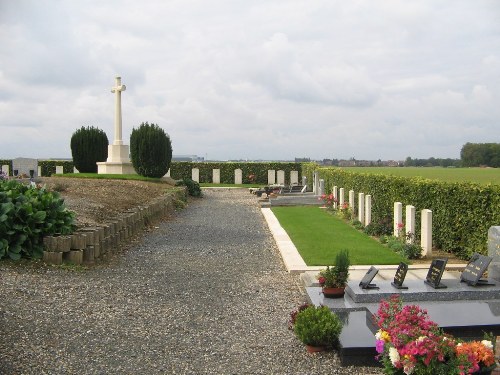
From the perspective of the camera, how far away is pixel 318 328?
5.27 m

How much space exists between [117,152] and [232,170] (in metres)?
10.4

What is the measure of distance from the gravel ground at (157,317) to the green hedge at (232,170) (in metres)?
26.6

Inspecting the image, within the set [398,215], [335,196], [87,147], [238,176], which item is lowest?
[335,196]

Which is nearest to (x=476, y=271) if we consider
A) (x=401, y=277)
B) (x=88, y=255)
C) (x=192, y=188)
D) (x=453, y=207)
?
(x=401, y=277)

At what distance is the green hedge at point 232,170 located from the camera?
1467 inches

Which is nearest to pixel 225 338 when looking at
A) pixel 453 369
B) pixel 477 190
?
→ pixel 453 369

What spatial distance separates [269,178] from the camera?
36.5 metres

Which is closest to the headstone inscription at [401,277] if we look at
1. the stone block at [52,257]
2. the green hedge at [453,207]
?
the green hedge at [453,207]

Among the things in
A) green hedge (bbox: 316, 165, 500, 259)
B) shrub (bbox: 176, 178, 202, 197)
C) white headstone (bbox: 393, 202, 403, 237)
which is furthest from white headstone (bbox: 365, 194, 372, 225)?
shrub (bbox: 176, 178, 202, 197)

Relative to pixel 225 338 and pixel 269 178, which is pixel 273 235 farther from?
pixel 269 178

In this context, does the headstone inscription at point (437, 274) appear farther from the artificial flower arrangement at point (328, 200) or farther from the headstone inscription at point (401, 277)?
the artificial flower arrangement at point (328, 200)

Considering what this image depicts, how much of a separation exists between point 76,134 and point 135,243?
19913 mm

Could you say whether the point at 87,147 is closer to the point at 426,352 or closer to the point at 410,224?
the point at 410,224

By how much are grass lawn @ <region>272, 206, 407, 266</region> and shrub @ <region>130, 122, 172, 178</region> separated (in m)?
9.46
